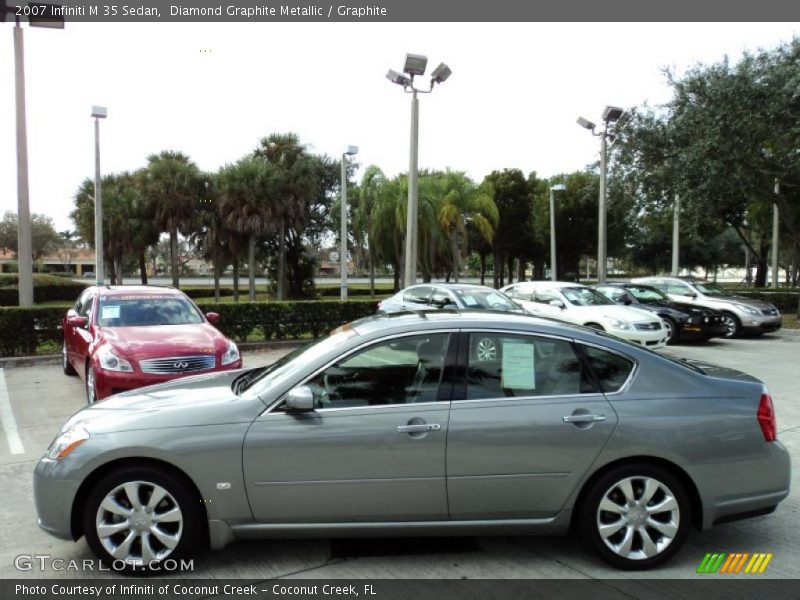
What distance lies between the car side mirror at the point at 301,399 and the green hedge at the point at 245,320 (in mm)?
10918

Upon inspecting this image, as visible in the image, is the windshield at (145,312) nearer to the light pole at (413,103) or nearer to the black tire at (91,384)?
the black tire at (91,384)

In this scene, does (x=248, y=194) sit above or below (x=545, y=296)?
above

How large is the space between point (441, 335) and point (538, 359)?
0.59 metres

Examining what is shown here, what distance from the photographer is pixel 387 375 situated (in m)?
3.83

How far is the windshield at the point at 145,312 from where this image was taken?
884 centimetres

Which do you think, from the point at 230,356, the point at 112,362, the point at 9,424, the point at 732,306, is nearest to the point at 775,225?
the point at 732,306

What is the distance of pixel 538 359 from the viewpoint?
12.7ft

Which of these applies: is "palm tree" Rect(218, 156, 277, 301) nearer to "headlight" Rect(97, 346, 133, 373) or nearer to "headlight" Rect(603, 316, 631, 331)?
"headlight" Rect(603, 316, 631, 331)

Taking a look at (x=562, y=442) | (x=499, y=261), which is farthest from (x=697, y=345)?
(x=499, y=261)

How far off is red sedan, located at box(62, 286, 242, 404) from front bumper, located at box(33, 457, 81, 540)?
3751 mm

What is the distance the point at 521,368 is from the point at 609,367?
0.54 metres

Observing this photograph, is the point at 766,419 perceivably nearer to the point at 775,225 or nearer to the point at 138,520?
the point at 138,520

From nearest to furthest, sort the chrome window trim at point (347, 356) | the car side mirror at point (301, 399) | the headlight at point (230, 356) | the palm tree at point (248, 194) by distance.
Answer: the car side mirror at point (301, 399)
the chrome window trim at point (347, 356)
the headlight at point (230, 356)
the palm tree at point (248, 194)

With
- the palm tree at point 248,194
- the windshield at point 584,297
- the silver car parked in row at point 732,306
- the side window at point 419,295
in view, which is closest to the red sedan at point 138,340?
the side window at point 419,295
